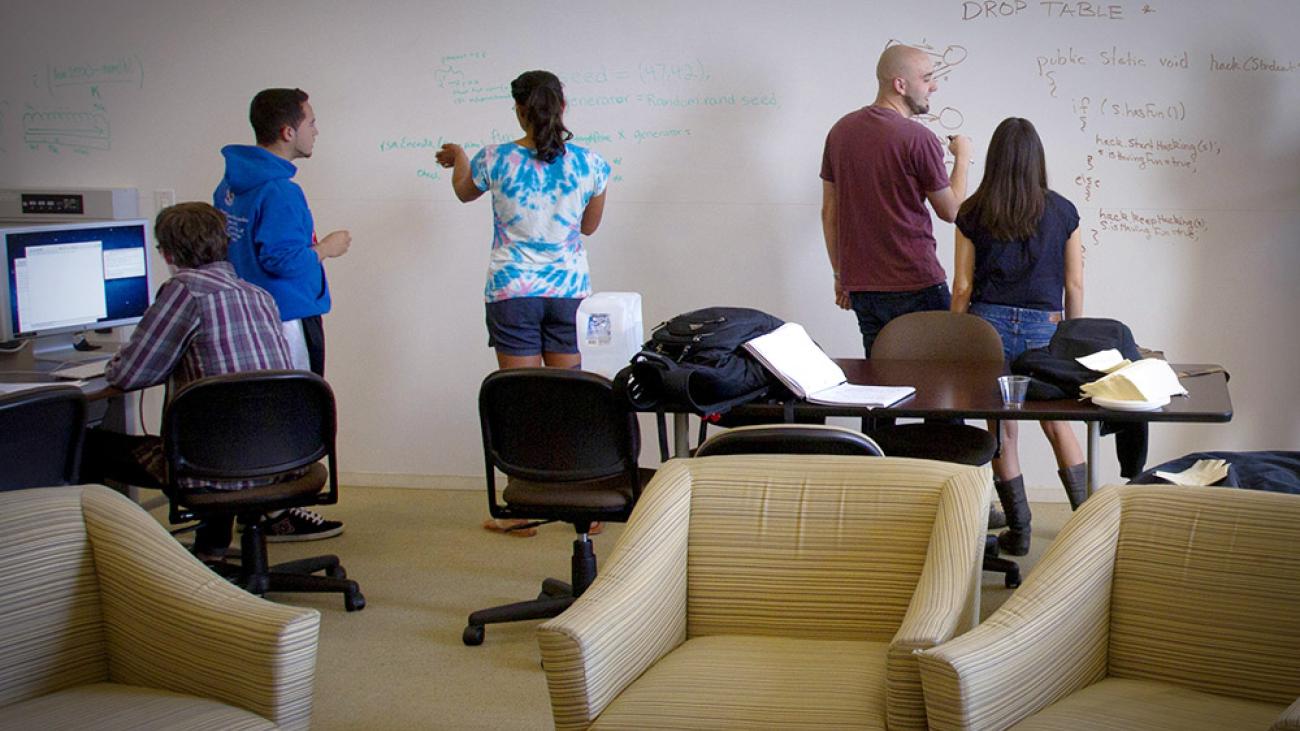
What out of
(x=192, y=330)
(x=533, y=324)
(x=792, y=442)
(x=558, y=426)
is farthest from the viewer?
(x=533, y=324)

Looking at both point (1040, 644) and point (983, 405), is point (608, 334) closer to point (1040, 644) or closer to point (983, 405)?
point (983, 405)

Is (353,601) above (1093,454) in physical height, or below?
below

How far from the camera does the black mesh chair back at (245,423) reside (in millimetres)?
3645

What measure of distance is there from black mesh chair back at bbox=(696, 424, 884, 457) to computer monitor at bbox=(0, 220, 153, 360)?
2.53m

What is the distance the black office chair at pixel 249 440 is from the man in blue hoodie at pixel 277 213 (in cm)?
82

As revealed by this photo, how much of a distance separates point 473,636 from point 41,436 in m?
1.22

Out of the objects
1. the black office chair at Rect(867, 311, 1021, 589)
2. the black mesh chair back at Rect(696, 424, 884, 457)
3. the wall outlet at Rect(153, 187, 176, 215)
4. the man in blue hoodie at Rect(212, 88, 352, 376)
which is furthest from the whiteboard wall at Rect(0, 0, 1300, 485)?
the black mesh chair back at Rect(696, 424, 884, 457)

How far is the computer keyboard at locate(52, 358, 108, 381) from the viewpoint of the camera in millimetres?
4141

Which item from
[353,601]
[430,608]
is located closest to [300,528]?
[353,601]

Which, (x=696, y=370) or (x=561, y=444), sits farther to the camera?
(x=561, y=444)

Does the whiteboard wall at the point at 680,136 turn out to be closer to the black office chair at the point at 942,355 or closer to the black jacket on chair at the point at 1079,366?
the black office chair at the point at 942,355

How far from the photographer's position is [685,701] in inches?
92.1

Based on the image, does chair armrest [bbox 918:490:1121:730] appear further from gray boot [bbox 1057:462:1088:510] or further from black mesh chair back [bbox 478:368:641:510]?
gray boot [bbox 1057:462:1088:510]

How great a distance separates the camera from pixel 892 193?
459 centimetres
